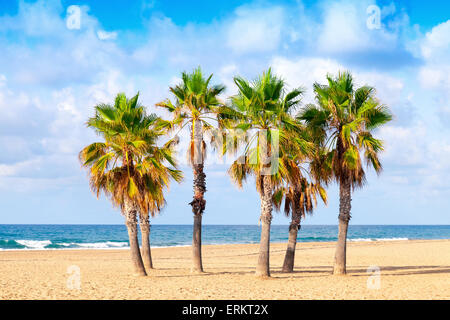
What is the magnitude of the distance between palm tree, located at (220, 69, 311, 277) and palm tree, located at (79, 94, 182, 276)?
3.27 meters

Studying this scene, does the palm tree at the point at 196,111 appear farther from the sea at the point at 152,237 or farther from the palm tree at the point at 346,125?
the sea at the point at 152,237

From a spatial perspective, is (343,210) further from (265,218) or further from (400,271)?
(400,271)

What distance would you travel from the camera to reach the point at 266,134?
19.5m

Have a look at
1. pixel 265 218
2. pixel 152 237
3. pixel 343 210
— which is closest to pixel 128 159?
pixel 265 218

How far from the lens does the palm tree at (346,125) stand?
20078mm

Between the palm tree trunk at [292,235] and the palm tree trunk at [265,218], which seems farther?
the palm tree trunk at [292,235]

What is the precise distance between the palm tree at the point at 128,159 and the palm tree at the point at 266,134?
3.27 m

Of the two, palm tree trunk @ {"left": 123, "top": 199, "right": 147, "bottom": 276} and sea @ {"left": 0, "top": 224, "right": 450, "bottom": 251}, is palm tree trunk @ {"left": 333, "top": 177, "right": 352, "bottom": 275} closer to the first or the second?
palm tree trunk @ {"left": 123, "top": 199, "right": 147, "bottom": 276}

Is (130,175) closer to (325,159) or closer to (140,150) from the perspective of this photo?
(140,150)

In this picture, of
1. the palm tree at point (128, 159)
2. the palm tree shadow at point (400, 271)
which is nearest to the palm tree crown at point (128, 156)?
the palm tree at point (128, 159)

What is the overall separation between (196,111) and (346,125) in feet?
20.3

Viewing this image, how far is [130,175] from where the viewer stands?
64.5 ft

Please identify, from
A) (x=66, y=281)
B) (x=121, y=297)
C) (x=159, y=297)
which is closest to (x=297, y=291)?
(x=159, y=297)
